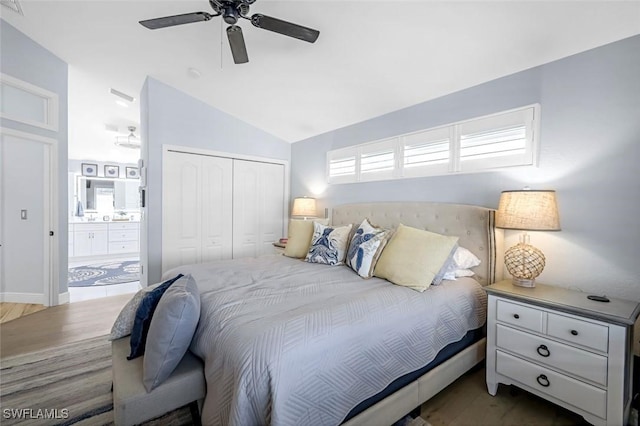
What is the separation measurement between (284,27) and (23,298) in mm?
4480

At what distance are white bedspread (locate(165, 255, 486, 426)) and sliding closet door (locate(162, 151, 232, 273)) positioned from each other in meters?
1.98

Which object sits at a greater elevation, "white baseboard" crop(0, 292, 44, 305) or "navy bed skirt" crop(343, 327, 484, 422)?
"navy bed skirt" crop(343, 327, 484, 422)

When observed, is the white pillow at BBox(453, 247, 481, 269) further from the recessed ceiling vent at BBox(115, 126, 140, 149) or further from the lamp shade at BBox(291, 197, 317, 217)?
the recessed ceiling vent at BBox(115, 126, 140, 149)

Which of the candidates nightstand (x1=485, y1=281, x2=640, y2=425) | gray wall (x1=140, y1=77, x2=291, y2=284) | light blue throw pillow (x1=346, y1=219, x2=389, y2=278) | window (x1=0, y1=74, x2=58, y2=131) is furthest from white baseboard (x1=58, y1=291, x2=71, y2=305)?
nightstand (x1=485, y1=281, x2=640, y2=425)

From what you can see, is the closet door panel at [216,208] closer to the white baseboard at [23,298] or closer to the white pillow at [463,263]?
the white baseboard at [23,298]

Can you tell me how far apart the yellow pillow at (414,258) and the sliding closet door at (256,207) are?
2703 millimetres

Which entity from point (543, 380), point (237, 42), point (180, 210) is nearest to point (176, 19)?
point (237, 42)

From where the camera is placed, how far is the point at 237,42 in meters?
1.96

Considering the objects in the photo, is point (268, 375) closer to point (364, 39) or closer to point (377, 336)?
point (377, 336)

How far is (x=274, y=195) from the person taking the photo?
4.69 metres

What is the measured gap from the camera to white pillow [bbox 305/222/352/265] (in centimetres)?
273

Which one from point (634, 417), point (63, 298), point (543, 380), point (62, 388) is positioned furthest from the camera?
point (63, 298)

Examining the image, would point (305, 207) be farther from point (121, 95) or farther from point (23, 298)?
point (23, 298)

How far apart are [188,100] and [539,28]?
12.5ft
